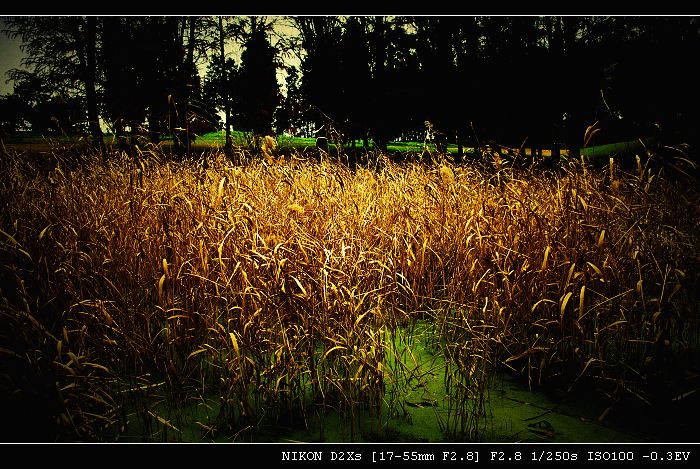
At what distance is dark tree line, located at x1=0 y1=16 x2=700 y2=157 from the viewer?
6844mm

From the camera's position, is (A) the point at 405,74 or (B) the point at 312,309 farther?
(A) the point at 405,74

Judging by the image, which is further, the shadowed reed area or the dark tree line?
the dark tree line

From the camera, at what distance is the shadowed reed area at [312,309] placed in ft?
5.76

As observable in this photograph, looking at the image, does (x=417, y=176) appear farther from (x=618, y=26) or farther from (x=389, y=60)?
(x=389, y=60)

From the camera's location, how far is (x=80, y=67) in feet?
28.4

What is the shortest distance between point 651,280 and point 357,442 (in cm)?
192

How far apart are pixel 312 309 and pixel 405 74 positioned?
1049cm

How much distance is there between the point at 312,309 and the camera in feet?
6.19

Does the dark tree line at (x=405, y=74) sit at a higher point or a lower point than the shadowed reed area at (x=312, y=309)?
higher

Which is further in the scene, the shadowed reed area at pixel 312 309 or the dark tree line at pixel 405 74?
the dark tree line at pixel 405 74

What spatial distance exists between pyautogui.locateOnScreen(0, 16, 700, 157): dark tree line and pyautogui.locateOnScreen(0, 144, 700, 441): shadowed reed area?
9.40 feet

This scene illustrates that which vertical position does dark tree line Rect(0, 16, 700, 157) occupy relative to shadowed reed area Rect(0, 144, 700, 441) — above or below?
above

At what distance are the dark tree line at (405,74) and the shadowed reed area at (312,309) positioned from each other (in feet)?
9.40
